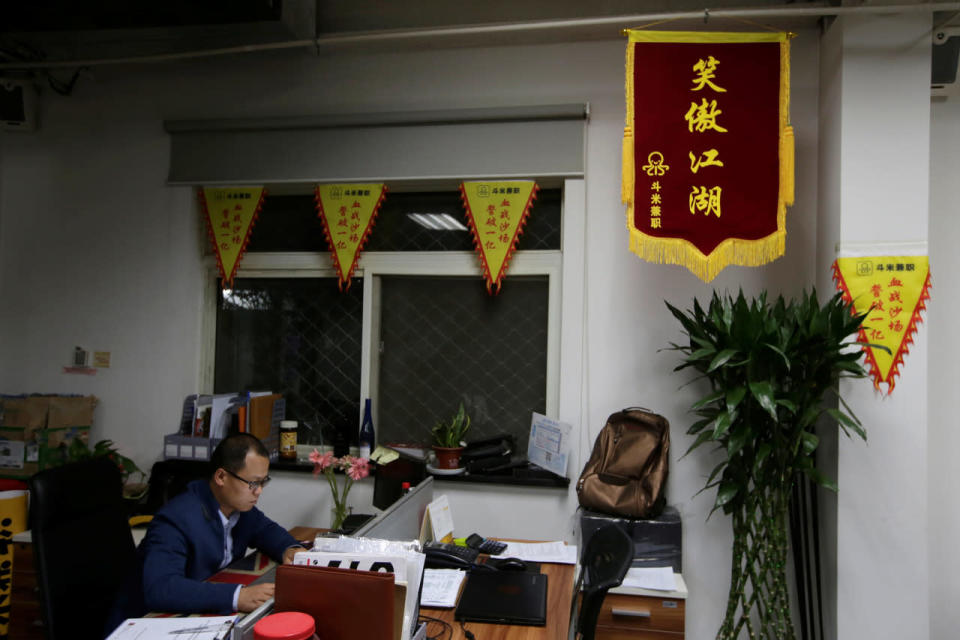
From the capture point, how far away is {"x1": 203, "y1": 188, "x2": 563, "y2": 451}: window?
3178mm

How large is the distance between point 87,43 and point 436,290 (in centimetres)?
249

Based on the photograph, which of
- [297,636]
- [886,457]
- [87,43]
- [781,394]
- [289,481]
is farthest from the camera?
[87,43]

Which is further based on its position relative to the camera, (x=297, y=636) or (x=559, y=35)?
(x=559, y=35)

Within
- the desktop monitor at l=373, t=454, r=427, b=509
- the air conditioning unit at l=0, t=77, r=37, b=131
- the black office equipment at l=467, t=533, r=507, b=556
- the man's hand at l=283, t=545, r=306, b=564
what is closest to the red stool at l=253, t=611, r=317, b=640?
the man's hand at l=283, t=545, r=306, b=564

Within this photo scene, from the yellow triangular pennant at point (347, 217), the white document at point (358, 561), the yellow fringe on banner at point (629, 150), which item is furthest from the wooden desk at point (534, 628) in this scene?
the yellow triangular pennant at point (347, 217)

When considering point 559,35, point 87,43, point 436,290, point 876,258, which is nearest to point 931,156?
point 876,258

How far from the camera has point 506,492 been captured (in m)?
2.99

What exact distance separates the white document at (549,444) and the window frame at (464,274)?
0.09m

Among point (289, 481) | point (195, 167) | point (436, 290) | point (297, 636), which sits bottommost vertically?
point (289, 481)

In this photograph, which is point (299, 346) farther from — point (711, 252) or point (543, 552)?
point (711, 252)

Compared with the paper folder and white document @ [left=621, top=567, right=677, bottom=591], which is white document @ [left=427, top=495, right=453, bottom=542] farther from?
the paper folder

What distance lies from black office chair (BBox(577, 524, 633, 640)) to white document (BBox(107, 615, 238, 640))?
2.84 feet

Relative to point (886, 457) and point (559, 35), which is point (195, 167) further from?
point (886, 457)

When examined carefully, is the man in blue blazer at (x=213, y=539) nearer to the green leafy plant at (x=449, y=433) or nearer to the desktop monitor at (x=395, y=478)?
the desktop monitor at (x=395, y=478)
